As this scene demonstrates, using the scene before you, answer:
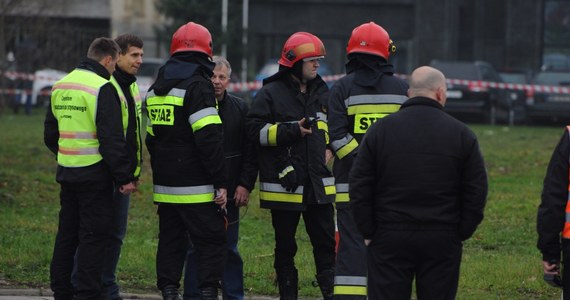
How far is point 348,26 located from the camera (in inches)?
1747

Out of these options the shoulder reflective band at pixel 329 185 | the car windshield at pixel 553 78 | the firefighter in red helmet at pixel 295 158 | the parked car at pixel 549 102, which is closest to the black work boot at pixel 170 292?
the firefighter in red helmet at pixel 295 158

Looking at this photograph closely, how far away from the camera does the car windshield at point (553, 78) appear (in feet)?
96.5

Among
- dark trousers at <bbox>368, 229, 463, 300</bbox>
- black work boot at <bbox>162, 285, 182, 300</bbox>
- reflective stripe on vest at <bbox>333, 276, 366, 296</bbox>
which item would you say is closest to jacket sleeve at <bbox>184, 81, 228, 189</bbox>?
black work boot at <bbox>162, 285, 182, 300</bbox>

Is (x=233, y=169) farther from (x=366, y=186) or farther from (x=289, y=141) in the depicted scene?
(x=366, y=186)

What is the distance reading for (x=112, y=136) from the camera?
7.81m

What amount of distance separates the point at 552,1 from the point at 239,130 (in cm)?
3714

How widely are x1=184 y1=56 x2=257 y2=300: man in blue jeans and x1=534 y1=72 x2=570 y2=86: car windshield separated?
72.5ft

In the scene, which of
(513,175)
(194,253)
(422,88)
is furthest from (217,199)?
(513,175)

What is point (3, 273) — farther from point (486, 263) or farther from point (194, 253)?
point (486, 263)

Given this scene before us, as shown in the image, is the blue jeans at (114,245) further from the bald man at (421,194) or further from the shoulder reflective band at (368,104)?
the bald man at (421,194)

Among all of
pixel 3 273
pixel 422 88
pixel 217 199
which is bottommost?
pixel 3 273

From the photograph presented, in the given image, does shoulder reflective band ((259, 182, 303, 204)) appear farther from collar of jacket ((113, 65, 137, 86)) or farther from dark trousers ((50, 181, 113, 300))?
collar of jacket ((113, 65, 137, 86))

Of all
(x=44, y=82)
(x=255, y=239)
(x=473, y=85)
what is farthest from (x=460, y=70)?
(x=255, y=239)

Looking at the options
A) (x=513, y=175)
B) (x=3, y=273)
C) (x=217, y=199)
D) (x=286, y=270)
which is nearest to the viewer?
(x=217, y=199)
